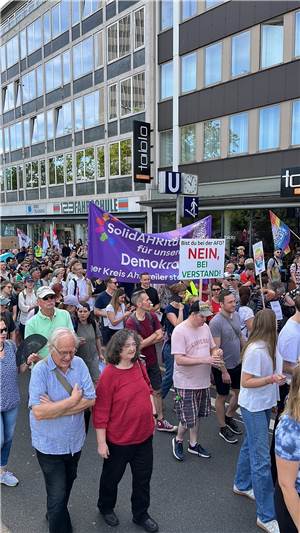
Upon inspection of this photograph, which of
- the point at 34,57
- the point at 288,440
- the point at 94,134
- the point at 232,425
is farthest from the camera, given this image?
the point at 34,57

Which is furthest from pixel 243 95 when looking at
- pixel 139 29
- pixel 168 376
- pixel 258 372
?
pixel 258 372

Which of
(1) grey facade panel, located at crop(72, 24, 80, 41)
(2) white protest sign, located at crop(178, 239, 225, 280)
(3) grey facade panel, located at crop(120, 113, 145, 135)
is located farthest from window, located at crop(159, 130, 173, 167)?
(2) white protest sign, located at crop(178, 239, 225, 280)

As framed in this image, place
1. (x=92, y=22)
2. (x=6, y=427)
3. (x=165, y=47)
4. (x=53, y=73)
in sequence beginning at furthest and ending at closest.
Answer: (x=53, y=73), (x=92, y=22), (x=165, y=47), (x=6, y=427)

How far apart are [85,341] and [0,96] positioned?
1374 inches

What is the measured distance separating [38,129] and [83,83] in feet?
→ 23.6

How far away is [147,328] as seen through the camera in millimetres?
5152

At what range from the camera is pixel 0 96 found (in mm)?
35375

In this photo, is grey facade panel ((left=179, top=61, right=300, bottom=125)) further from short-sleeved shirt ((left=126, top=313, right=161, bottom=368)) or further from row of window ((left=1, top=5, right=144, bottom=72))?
short-sleeved shirt ((left=126, top=313, right=161, bottom=368))

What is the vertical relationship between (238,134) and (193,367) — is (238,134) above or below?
Result: above

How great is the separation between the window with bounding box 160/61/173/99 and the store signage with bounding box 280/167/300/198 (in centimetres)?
971

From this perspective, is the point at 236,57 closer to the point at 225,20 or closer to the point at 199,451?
the point at 225,20

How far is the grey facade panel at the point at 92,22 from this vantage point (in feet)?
79.6

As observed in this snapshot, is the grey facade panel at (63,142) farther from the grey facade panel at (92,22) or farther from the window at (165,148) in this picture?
the window at (165,148)

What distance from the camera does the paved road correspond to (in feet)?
Answer: 11.9
